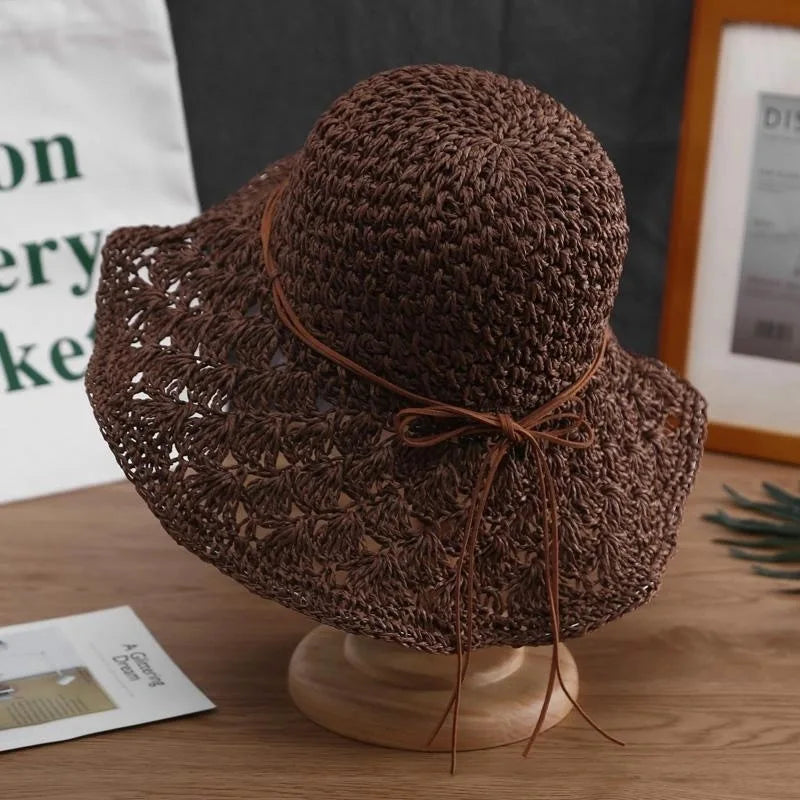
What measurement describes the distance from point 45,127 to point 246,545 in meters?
0.53

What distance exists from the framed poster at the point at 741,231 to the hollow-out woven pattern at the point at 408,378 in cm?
45

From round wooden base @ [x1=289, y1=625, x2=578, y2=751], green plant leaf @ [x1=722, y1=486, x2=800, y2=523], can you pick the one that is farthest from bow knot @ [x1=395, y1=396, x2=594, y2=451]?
green plant leaf @ [x1=722, y1=486, x2=800, y2=523]

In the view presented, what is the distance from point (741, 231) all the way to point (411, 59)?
352 mm

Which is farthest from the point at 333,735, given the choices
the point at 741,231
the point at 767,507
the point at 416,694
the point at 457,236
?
the point at 741,231

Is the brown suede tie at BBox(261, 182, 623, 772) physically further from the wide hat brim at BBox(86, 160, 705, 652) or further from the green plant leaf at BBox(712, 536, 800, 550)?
the green plant leaf at BBox(712, 536, 800, 550)

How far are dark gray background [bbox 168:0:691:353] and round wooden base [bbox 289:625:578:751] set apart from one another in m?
0.58

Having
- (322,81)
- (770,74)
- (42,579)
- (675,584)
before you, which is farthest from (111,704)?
(770,74)

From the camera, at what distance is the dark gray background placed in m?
1.31

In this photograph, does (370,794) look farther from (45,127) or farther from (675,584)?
(45,127)

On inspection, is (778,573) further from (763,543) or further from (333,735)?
(333,735)

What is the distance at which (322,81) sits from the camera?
4.40 ft

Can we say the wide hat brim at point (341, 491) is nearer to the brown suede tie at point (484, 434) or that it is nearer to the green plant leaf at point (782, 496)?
the brown suede tie at point (484, 434)

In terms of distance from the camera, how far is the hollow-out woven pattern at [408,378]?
80 cm

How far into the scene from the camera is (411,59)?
1349mm
